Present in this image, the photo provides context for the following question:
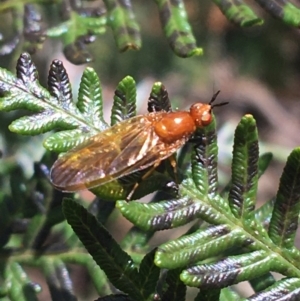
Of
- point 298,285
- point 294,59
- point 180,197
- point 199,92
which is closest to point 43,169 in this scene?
point 180,197

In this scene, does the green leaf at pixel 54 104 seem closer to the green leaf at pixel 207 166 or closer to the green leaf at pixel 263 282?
the green leaf at pixel 207 166

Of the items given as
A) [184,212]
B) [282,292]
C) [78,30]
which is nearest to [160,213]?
[184,212]

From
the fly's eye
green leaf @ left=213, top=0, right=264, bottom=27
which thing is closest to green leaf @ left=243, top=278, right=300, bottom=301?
the fly's eye

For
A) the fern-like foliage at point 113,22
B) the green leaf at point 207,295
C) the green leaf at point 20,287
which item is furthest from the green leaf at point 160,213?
the green leaf at point 20,287

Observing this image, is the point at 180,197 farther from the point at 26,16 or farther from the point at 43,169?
the point at 26,16

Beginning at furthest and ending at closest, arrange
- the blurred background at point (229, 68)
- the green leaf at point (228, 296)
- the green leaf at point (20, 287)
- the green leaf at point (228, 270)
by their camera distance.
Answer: the blurred background at point (229, 68) → the green leaf at point (20, 287) → the green leaf at point (228, 296) → the green leaf at point (228, 270)

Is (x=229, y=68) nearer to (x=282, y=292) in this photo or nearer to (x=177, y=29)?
(x=177, y=29)
